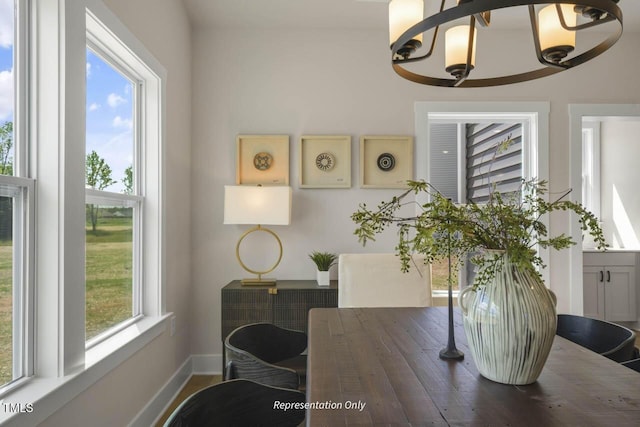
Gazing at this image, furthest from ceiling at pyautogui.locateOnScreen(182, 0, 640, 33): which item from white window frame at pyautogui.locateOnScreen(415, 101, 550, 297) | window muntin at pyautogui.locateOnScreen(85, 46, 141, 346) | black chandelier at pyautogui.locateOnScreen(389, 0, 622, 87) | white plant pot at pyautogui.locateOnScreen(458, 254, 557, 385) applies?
white plant pot at pyautogui.locateOnScreen(458, 254, 557, 385)

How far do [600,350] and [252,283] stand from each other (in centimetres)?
214

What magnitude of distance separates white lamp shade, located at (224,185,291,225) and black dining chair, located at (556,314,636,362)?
182cm

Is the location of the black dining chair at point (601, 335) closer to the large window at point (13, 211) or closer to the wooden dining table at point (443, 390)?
the wooden dining table at point (443, 390)

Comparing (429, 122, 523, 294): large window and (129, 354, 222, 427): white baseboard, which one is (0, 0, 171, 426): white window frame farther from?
(429, 122, 523, 294): large window

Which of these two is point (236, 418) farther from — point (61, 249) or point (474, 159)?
Result: point (474, 159)

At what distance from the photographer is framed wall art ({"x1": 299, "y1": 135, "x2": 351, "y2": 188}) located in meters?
3.20

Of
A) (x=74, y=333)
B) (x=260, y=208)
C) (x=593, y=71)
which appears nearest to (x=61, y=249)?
(x=74, y=333)

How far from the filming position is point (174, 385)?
273 centimetres

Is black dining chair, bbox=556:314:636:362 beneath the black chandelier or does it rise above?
beneath

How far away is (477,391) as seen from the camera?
1.06 m

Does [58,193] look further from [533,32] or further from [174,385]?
[533,32]

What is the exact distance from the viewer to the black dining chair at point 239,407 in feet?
3.30

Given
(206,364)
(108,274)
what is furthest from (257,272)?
(108,274)

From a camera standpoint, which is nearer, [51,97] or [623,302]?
[51,97]
